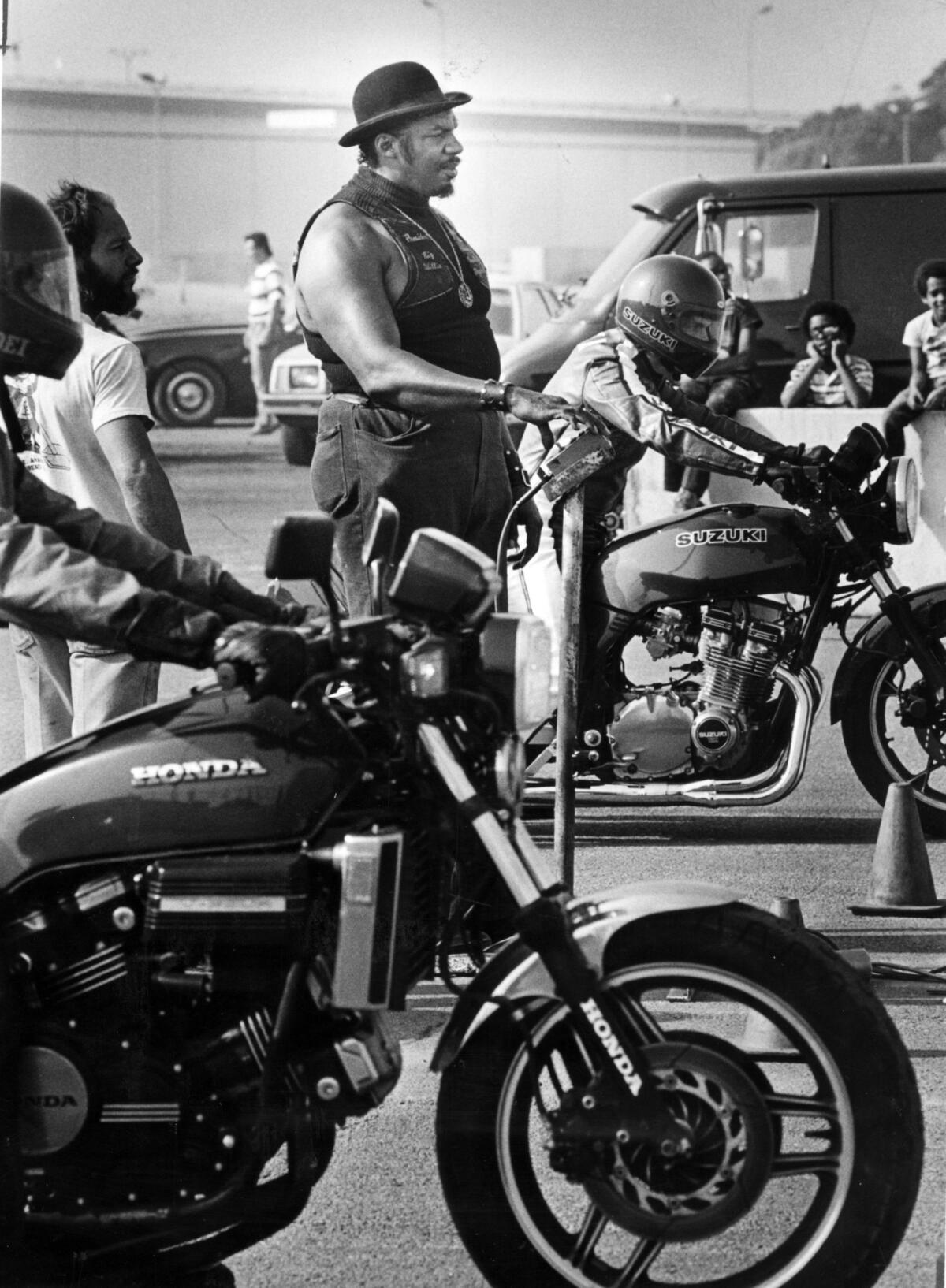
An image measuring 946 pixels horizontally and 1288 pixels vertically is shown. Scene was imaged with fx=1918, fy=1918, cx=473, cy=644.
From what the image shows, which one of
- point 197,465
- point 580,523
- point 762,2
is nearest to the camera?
point 580,523

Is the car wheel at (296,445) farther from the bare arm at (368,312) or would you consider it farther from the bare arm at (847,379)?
the bare arm at (847,379)

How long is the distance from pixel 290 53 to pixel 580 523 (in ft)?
3.83

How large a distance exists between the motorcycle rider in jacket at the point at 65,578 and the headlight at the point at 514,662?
0.90 ft

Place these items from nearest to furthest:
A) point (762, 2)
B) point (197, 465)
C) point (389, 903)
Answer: point (389, 903)
point (762, 2)
point (197, 465)

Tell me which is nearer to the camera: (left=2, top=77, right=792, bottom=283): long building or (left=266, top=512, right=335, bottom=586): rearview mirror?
(left=266, top=512, right=335, bottom=586): rearview mirror

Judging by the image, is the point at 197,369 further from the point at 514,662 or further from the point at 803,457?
the point at 514,662

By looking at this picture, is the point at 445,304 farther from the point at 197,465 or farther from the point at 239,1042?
the point at 239,1042

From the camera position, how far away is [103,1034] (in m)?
2.59

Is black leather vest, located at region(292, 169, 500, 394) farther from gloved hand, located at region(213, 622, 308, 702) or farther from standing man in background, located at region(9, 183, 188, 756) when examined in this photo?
gloved hand, located at region(213, 622, 308, 702)

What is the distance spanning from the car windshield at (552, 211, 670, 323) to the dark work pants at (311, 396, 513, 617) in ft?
16.6

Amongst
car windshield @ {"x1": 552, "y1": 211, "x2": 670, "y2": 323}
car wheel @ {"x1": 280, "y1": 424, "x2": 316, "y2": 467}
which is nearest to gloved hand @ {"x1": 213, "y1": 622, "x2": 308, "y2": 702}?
car wheel @ {"x1": 280, "y1": 424, "x2": 316, "y2": 467}

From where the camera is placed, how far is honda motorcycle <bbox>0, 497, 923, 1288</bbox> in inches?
98.7

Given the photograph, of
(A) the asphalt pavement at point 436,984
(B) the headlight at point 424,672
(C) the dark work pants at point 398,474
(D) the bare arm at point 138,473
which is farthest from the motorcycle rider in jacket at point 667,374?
(B) the headlight at point 424,672

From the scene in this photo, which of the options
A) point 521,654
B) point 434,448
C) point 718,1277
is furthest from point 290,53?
point 718,1277
